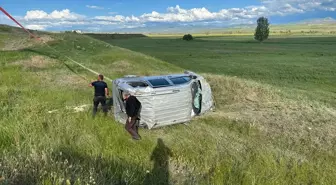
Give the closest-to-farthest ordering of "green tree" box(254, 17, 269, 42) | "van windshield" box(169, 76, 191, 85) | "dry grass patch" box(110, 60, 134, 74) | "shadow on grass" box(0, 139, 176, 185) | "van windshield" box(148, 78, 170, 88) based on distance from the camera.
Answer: "shadow on grass" box(0, 139, 176, 185) < "van windshield" box(148, 78, 170, 88) < "van windshield" box(169, 76, 191, 85) < "dry grass patch" box(110, 60, 134, 74) < "green tree" box(254, 17, 269, 42)

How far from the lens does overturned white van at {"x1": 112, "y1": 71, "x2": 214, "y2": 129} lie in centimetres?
1285

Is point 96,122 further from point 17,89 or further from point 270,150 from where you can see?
point 17,89

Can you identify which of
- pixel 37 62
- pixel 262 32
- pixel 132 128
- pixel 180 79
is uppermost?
pixel 262 32

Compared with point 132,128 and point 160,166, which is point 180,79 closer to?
point 132,128

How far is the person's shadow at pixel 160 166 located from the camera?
8048 millimetres

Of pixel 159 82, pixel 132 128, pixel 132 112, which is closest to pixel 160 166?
pixel 132 128

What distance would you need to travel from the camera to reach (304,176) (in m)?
10.1

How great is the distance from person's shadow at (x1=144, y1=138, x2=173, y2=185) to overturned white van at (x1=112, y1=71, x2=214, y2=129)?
140 cm

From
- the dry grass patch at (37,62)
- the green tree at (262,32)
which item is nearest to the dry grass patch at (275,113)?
the dry grass patch at (37,62)

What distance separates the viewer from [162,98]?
13055mm

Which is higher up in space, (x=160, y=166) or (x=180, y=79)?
(x=180, y=79)

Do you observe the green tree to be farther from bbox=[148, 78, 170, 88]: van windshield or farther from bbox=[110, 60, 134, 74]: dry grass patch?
bbox=[148, 78, 170, 88]: van windshield

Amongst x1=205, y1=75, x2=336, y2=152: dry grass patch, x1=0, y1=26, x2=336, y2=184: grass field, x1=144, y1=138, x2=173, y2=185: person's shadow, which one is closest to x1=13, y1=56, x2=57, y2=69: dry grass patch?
x1=0, y1=26, x2=336, y2=184: grass field

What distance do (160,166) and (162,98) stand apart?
12.4 ft
